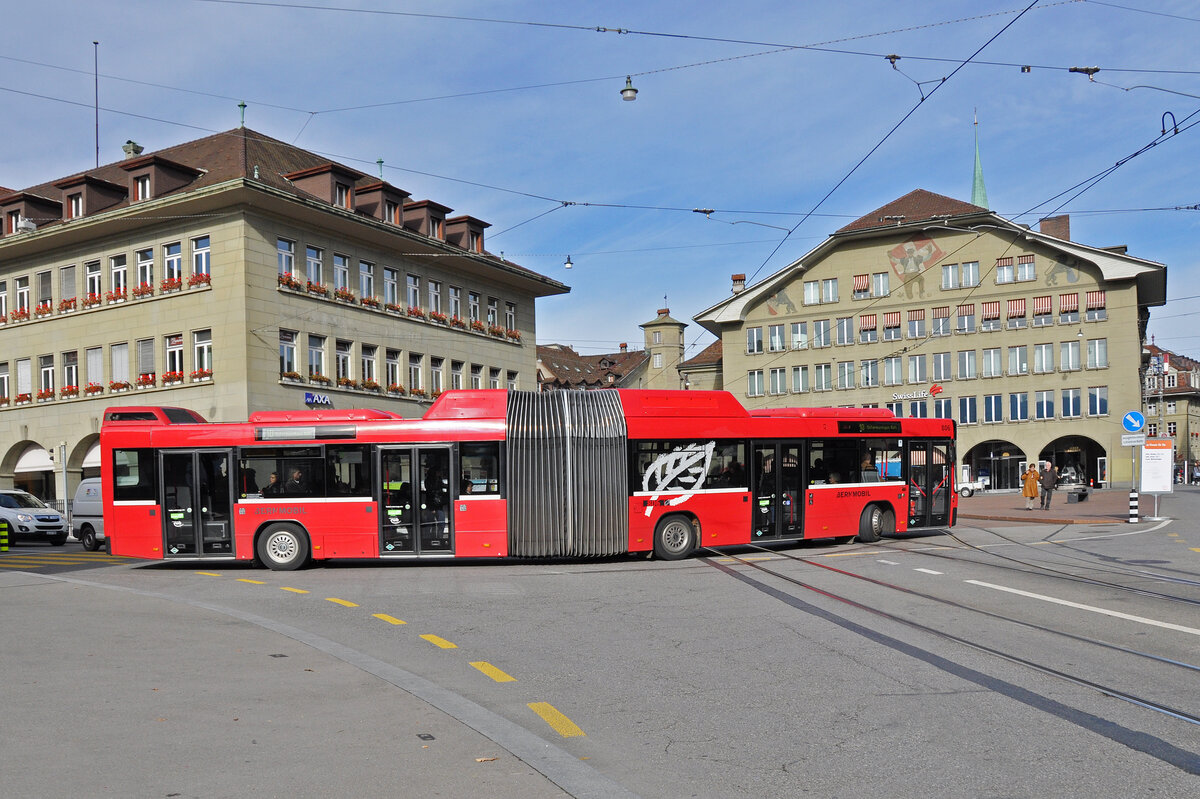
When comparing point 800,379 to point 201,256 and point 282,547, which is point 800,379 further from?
point 282,547

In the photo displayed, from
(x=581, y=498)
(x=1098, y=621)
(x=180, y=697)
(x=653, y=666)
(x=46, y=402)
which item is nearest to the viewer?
(x=180, y=697)

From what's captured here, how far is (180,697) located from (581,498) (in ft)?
38.1

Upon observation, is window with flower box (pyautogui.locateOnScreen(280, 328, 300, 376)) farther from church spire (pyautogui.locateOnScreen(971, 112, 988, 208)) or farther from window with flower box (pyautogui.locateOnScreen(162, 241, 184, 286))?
church spire (pyautogui.locateOnScreen(971, 112, 988, 208))

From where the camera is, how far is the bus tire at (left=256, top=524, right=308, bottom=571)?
61.5ft

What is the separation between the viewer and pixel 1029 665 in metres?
8.66

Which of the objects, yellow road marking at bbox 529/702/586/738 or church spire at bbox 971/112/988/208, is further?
church spire at bbox 971/112/988/208

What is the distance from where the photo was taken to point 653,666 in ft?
29.7

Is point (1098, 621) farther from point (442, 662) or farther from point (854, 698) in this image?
point (442, 662)

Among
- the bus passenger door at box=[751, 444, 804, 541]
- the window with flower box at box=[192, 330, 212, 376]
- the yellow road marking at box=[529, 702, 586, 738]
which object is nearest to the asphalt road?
the yellow road marking at box=[529, 702, 586, 738]

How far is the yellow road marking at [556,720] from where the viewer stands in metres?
6.80

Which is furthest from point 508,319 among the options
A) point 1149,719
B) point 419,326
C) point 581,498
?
point 1149,719

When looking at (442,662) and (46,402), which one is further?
(46,402)

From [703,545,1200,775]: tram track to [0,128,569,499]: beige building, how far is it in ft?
85.1

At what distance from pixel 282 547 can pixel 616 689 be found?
476 inches
